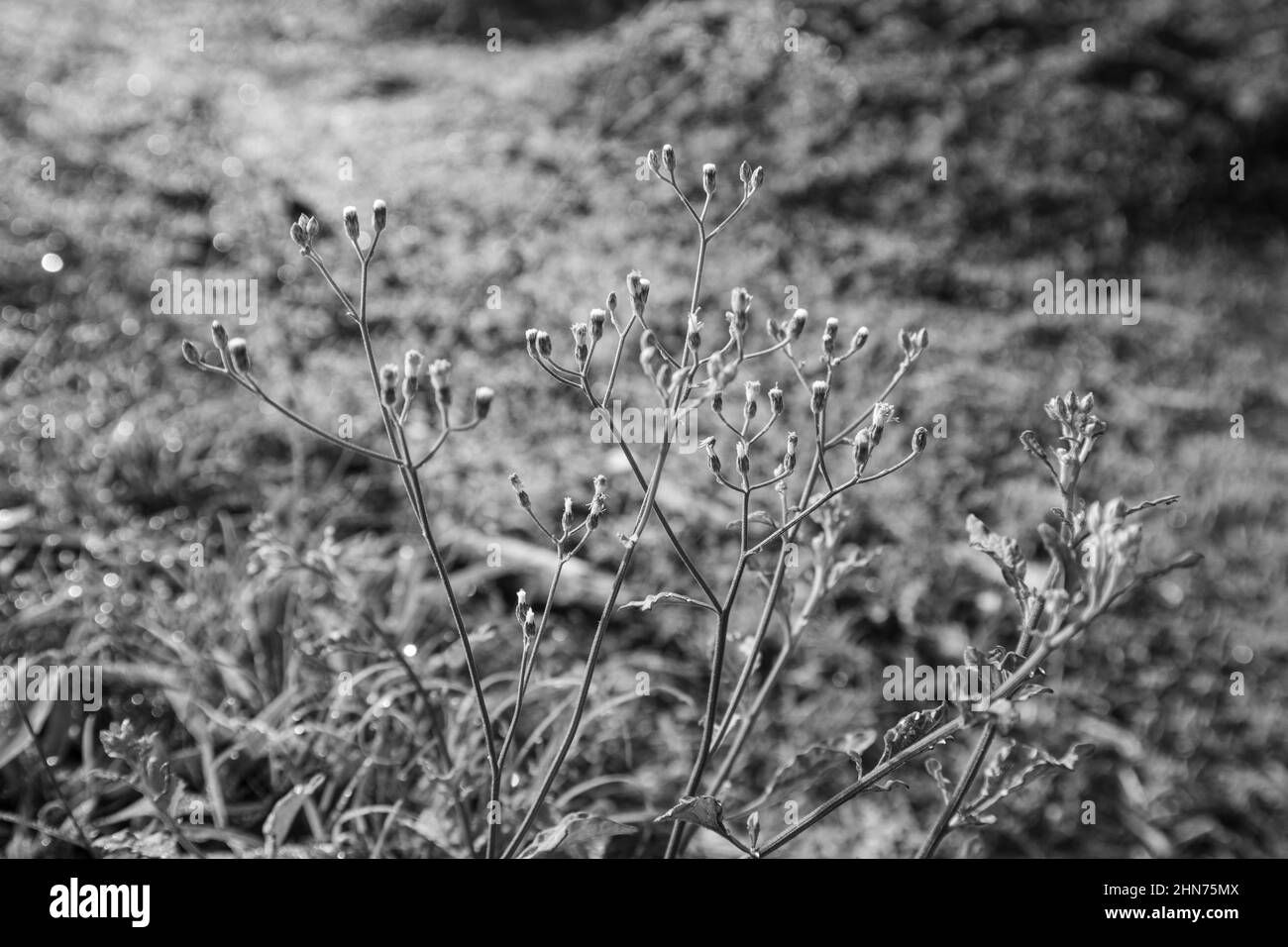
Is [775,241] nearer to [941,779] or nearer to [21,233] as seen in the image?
[21,233]

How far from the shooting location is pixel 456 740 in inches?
76.0

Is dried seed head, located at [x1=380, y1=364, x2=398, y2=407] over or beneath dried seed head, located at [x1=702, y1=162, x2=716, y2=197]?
beneath

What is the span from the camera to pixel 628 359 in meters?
3.77

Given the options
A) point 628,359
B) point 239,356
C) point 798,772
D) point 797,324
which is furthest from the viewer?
point 628,359

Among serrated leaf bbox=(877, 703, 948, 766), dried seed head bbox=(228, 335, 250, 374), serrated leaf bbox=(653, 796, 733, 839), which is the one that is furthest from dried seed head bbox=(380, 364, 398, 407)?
serrated leaf bbox=(877, 703, 948, 766)

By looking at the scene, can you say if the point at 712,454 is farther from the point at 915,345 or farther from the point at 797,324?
the point at 915,345

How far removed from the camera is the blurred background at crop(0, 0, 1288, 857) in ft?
7.40

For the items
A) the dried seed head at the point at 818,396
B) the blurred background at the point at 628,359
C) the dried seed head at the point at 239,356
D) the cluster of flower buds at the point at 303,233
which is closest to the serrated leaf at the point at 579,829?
the blurred background at the point at 628,359

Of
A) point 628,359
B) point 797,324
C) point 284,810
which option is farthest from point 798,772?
point 628,359

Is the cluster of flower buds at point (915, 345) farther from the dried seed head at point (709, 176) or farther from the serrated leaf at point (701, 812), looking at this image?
the serrated leaf at point (701, 812)

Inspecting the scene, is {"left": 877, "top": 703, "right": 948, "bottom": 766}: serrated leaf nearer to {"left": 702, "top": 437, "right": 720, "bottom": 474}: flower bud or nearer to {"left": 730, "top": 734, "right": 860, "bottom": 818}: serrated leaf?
{"left": 730, "top": 734, "right": 860, "bottom": 818}: serrated leaf

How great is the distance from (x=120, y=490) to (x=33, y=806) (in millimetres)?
956

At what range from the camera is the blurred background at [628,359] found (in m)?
2.26
